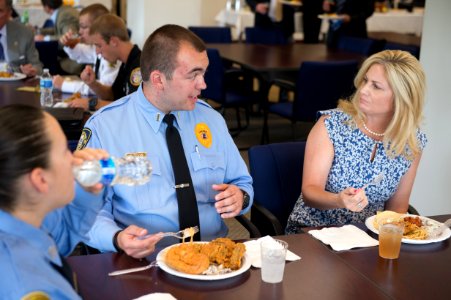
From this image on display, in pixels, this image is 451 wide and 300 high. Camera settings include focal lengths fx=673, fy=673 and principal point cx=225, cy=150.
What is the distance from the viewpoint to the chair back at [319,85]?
17.7 ft

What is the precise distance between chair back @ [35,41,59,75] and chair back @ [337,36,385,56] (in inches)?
120

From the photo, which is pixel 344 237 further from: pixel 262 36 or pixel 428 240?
pixel 262 36

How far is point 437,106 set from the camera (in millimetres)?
3766

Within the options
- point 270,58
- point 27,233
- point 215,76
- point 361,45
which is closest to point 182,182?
point 27,233

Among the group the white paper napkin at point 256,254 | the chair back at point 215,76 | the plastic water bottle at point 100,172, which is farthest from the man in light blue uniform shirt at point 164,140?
the chair back at point 215,76

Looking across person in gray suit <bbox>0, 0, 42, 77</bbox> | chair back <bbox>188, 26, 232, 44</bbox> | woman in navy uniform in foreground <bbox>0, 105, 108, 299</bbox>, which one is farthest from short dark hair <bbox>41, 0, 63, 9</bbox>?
woman in navy uniform in foreground <bbox>0, 105, 108, 299</bbox>

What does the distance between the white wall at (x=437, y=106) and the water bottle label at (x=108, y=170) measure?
260cm

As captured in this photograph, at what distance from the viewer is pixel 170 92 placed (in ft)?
8.02

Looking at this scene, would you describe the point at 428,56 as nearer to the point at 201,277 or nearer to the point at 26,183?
the point at 201,277

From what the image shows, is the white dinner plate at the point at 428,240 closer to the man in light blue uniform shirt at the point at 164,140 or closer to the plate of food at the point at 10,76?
the man in light blue uniform shirt at the point at 164,140

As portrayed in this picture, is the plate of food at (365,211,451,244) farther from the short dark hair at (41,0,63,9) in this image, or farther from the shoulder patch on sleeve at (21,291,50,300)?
the short dark hair at (41,0,63,9)

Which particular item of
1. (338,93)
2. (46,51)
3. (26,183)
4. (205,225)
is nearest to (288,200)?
(205,225)

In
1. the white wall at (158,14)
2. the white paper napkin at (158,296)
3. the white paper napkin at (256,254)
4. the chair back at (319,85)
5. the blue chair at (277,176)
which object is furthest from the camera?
the white wall at (158,14)

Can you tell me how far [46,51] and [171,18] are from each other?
1207mm
